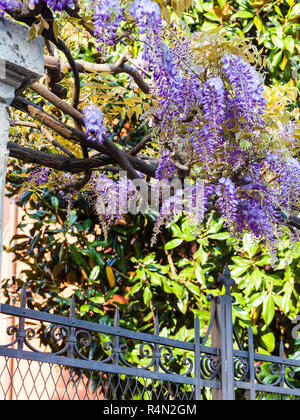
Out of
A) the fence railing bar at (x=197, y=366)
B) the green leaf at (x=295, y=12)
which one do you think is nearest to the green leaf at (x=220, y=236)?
the fence railing bar at (x=197, y=366)

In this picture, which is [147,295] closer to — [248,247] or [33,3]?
[248,247]

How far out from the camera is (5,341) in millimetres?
6137

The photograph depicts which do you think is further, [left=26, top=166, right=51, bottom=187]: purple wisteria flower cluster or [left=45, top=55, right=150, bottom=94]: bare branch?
[left=26, top=166, right=51, bottom=187]: purple wisteria flower cluster

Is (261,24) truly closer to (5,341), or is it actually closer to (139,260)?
(139,260)

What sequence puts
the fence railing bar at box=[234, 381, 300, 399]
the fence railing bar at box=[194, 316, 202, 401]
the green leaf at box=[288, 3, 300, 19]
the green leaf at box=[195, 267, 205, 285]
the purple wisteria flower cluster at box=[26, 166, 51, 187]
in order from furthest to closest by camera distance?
1. the green leaf at box=[288, 3, 300, 19]
2. the green leaf at box=[195, 267, 205, 285]
3. the purple wisteria flower cluster at box=[26, 166, 51, 187]
4. the fence railing bar at box=[234, 381, 300, 399]
5. the fence railing bar at box=[194, 316, 202, 401]

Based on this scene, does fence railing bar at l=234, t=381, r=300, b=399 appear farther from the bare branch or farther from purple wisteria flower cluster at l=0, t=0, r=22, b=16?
purple wisteria flower cluster at l=0, t=0, r=22, b=16

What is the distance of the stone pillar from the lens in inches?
64.5

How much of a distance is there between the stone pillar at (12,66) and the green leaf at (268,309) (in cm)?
324

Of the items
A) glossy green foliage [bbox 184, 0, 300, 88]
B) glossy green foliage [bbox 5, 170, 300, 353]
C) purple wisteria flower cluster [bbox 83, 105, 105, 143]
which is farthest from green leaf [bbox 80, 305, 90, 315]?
glossy green foliage [bbox 184, 0, 300, 88]

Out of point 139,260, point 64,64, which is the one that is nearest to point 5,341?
point 139,260

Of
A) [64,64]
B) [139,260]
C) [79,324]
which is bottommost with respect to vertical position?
[79,324]

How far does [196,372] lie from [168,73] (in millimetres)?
1441

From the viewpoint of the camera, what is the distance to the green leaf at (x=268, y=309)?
14.8 feet

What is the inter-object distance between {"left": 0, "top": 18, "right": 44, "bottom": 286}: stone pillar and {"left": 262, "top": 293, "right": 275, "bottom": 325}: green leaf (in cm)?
324
